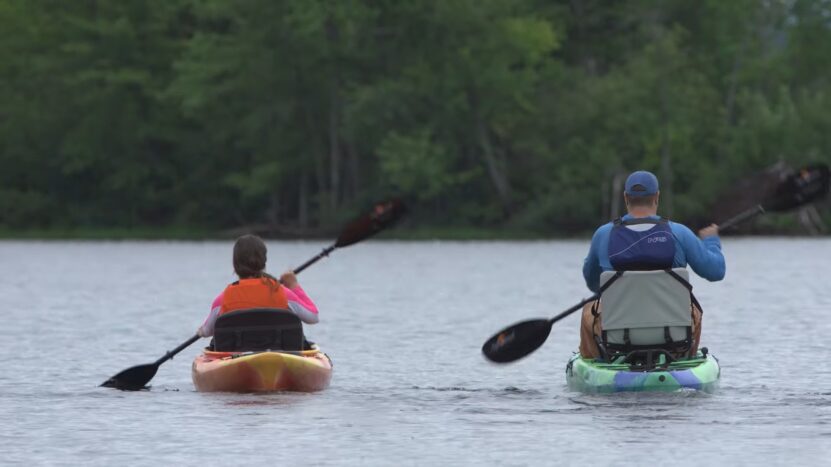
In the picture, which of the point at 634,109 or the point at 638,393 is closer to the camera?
the point at 638,393

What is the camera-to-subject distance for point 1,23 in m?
83.7

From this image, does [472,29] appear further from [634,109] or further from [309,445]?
[309,445]

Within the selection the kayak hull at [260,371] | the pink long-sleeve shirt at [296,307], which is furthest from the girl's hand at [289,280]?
the kayak hull at [260,371]

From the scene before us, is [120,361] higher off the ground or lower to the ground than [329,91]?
lower

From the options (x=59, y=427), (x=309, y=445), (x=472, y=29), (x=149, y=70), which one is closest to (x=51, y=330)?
(x=59, y=427)

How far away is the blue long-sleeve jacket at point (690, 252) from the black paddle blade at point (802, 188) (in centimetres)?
198

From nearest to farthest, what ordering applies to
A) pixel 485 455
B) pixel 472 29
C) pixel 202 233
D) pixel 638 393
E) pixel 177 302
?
1. pixel 485 455
2. pixel 638 393
3. pixel 177 302
4. pixel 472 29
5. pixel 202 233

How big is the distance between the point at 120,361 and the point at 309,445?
343 inches

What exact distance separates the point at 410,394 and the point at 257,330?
5.75ft

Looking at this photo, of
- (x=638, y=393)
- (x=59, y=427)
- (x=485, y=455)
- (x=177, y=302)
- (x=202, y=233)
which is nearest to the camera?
(x=485, y=455)

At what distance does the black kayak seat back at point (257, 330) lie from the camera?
679 inches

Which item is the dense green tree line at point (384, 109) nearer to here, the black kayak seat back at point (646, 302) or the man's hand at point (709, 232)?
the man's hand at point (709, 232)

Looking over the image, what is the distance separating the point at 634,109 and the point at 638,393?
58715 millimetres

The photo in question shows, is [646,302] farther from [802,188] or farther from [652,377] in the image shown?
[802,188]
